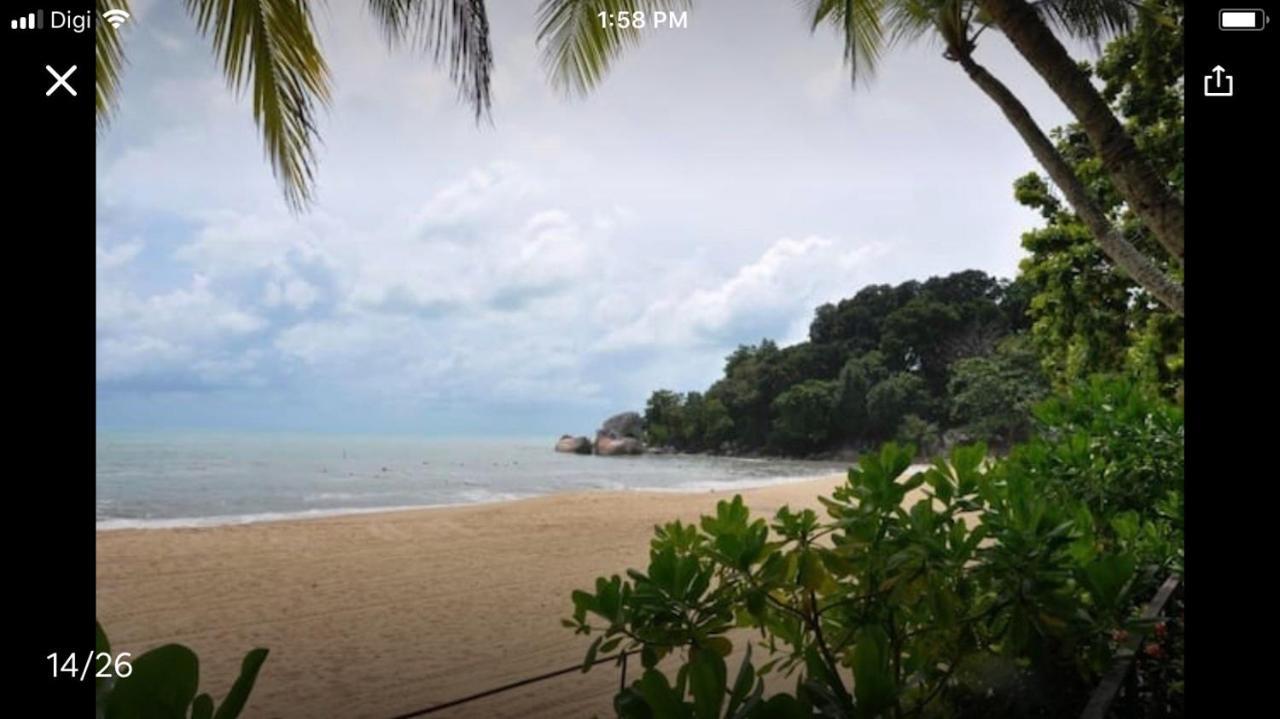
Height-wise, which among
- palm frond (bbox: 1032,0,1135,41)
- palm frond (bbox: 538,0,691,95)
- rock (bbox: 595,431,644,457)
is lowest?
rock (bbox: 595,431,644,457)

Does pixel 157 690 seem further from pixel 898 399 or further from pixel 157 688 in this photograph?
pixel 898 399

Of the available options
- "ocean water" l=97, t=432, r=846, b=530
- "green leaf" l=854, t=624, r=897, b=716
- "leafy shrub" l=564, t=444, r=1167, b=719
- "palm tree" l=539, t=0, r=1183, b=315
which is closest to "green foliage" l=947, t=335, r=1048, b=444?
"ocean water" l=97, t=432, r=846, b=530

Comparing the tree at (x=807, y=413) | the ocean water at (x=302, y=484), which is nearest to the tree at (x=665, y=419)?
the tree at (x=807, y=413)

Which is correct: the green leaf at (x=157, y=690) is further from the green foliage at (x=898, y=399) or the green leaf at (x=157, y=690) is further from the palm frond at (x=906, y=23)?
the green foliage at (x=898, y=399)

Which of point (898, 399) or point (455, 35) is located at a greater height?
point (455, 35)

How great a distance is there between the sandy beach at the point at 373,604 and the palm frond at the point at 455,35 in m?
2.82

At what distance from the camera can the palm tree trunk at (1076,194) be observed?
3.66m

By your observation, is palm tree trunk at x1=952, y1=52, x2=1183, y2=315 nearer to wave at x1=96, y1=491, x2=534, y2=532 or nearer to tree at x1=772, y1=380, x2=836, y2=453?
wave at x1=96, y1=491, x2=534, y2=532
